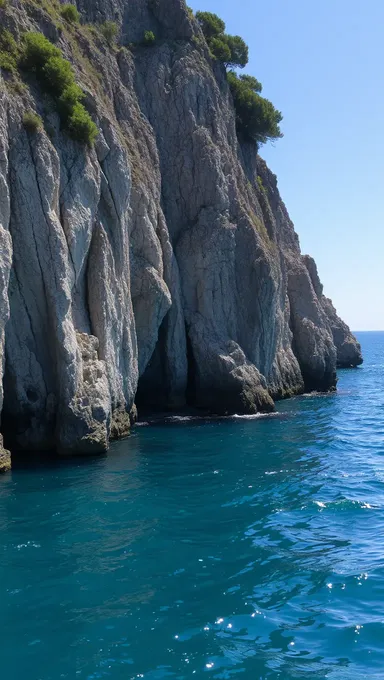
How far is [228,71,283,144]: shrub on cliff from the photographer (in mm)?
53719

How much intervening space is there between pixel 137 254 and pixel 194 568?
24884 millimetres

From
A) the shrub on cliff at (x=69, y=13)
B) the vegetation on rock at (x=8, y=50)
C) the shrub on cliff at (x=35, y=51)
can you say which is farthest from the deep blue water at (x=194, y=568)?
the shrub on cliff at (x=69, y=13)

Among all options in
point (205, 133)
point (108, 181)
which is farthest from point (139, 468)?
point (205, 133)

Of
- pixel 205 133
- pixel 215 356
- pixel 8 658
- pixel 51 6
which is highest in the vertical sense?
pixel 51 6

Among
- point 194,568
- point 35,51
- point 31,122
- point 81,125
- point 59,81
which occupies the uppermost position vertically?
point 35,51

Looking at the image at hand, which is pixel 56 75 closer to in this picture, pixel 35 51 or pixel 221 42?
pixel 35 51

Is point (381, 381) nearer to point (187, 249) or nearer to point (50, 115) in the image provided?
point (187, 249)

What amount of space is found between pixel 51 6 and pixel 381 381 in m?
49.7

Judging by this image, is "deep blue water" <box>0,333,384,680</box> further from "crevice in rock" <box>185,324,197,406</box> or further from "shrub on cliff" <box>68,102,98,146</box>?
"shrub on cliff" <box>68,102,98,146</box>

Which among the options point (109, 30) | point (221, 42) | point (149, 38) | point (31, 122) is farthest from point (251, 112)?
point (31, 122)

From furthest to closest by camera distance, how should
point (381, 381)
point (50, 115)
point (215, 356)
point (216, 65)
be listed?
1. point (381, 381)
2. point (216, 65)
3. point (215, 356)
4. point (50, 115)

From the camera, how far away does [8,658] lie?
37.5 ft

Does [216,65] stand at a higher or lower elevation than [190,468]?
higher

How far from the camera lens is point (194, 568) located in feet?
50.5
